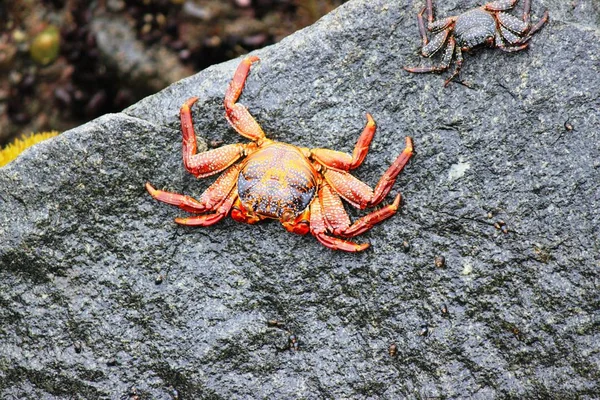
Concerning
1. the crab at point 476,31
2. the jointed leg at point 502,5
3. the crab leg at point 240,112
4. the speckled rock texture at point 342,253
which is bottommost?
the speckled rock texture at point 342,253

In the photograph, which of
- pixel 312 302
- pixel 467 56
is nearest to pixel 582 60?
pixel 467 56

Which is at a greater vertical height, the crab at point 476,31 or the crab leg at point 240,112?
the crab at point 476,31

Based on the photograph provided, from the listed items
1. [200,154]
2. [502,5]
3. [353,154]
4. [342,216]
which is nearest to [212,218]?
[200,154]

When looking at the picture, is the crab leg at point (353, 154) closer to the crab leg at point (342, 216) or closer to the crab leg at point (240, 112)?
the crab leg at point (342, 216)

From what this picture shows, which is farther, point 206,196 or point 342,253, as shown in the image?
point 206,196

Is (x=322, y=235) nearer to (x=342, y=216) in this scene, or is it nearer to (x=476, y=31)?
(x=342, y=216)

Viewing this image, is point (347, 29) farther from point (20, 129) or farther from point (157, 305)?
point (20, 129)

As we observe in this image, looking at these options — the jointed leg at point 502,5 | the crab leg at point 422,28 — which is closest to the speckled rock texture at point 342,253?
the crab leg at point 422,28
